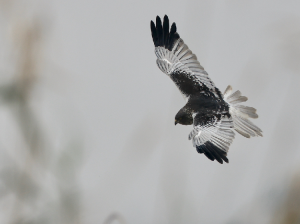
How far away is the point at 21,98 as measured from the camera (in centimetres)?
176

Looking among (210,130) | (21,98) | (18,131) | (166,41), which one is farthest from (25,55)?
(166,41)

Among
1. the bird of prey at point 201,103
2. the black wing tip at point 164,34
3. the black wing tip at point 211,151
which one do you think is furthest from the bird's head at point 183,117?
the black wing tip at point 164,34

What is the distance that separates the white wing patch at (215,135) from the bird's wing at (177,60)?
1.00 meters

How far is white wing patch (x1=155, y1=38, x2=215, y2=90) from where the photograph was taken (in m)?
5.32

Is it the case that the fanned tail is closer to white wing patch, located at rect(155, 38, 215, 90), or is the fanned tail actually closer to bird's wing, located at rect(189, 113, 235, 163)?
bird's wing, located at rect(189, 113, 235, 163)

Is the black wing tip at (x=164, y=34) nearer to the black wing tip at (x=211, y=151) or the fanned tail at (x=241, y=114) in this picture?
the fanned tail at (x=241, y=114)

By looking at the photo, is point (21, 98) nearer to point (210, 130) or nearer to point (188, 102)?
point (210, 130)

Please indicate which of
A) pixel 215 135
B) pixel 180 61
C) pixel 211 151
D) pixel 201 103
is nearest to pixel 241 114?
pixel 201 103

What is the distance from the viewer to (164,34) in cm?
555

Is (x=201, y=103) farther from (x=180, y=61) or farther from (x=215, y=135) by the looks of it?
(x=180, y=61)

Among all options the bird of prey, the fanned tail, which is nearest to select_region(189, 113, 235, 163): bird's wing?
the bird of prey

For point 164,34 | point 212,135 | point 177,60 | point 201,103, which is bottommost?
point 212,135

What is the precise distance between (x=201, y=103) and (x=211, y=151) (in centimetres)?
116

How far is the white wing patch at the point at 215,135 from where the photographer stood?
153 inches
